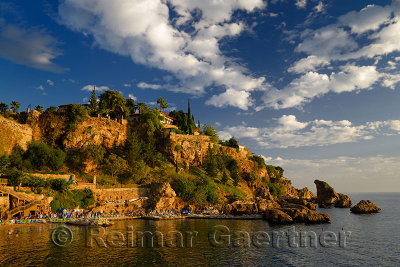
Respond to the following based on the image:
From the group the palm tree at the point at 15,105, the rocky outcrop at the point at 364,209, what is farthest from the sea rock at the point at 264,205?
the palm tree at the point at 15,105

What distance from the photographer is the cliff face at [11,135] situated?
57200 mm

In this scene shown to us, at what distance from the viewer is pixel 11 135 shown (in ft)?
196

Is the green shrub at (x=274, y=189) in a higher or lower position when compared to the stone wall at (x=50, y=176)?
lower

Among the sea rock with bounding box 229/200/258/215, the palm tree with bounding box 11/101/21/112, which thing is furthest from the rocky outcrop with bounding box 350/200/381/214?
the palm tree with bounding box 11/101/21/112

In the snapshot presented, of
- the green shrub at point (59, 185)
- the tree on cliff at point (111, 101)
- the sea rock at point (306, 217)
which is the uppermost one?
the tree on cliff at point (111, 101)

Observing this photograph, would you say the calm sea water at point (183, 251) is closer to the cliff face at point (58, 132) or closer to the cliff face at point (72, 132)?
the cliff face at point (58, 132)

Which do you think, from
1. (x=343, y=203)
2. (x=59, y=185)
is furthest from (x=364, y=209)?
(x=59, y=185)

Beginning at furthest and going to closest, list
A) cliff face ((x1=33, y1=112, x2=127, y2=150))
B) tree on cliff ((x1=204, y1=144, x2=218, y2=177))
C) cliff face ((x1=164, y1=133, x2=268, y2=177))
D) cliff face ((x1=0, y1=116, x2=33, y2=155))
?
tree on cliff ((x1=204, y1=144, x2=218, y2=177))
cliff face ((x1=164, y1=133, x2=268, y2=177))
cliff face ((x1=33, y1=112, x2=127, y2=150))
cliff face ((x1=0, y1=116, x2=33, y2=155))

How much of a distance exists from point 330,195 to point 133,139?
96229 millimetres

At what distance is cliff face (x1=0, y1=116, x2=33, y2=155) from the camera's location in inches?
2252

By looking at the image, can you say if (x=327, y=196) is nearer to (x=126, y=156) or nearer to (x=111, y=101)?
(x=126, y=156)

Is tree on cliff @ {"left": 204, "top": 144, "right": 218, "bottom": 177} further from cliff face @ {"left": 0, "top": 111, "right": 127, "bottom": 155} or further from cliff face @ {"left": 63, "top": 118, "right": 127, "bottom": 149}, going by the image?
cliff face @ {"left": 0, "top": 111, "right": 127, "bottom": 155}

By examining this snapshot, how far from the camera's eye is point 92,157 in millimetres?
65375

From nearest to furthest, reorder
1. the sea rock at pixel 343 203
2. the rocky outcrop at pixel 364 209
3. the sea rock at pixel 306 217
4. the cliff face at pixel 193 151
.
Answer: the sea rock at pixel 306 217 < the rocky outcrop at pixel 364 209 < the cliff face at pixel 193 151 < the sea rock at pixel 343 203
